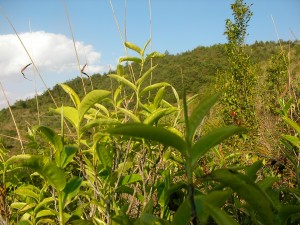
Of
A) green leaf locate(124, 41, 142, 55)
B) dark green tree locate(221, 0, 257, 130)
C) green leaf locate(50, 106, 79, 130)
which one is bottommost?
green leaf locate(50, 106, 79, 130)

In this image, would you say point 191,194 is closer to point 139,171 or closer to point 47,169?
point 47,169

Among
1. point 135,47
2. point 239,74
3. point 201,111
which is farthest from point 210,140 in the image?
point 239,74

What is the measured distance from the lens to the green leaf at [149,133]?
56 centimetres

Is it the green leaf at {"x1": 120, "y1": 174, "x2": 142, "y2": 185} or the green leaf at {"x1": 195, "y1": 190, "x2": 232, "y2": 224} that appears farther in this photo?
the green leaf at {"x1": 120, "y1": 174, "x2": 142, "y2": 185}

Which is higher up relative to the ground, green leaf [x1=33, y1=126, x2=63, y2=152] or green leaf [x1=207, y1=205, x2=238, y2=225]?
green leaf [x1=33, y1=126, x2=63, y2=152]

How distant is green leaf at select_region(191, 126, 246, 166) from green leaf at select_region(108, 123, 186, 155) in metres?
0.03

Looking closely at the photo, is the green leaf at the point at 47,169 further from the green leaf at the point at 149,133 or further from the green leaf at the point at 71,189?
the green leaf at the point at 149,133

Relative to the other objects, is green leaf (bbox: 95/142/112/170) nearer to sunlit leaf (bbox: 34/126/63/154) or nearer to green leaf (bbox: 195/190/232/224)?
sunlit leaf (bbox: 34/126/63/154)

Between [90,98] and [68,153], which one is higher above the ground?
[90,98]

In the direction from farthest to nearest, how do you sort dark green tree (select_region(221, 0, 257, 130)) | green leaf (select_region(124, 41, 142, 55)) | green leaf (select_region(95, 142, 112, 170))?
dark green tree (select_region(221, 0, 257, 130)), green leaf (select_region(124, 41, 142, 55)), green leaf (select_region(95, 142, 112, 170))

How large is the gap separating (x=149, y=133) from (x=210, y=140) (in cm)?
13

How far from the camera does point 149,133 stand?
575mm

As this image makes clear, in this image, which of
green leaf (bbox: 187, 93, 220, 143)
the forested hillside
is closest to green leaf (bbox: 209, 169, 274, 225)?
the forested hillside

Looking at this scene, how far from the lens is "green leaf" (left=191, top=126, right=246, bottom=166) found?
615mm
